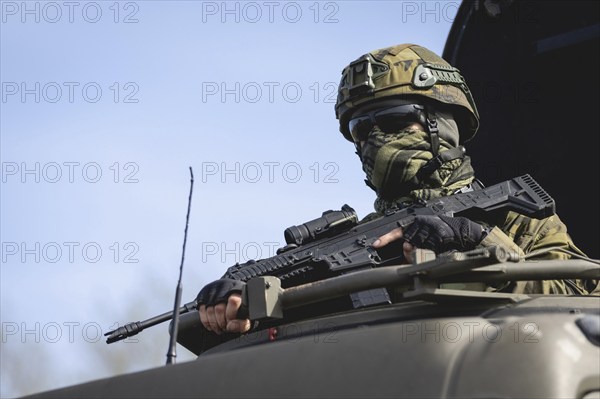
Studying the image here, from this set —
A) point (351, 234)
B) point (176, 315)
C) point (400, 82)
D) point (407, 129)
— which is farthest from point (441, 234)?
point (400, 82)

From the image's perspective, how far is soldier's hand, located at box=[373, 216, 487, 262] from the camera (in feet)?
15.1

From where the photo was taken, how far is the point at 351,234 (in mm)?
5328

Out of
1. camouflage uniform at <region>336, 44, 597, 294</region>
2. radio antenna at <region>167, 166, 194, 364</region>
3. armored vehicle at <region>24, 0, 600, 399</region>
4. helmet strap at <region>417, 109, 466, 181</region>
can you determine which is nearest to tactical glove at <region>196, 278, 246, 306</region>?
armored vehicle at <region>24, 0, 600, 399</region>

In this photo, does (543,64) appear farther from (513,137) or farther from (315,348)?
(315,348)

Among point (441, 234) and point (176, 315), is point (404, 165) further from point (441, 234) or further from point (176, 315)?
point (176, 315)

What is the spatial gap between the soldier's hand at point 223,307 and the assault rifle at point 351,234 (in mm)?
477

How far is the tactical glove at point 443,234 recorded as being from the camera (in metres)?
4.61

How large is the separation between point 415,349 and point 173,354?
44.8 inches

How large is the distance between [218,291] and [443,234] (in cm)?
88

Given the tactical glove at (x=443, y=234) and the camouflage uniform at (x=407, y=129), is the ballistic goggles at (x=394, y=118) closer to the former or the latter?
the camouflage uniform at (x=407, y=129)

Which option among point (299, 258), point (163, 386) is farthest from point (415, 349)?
point (299, 258)

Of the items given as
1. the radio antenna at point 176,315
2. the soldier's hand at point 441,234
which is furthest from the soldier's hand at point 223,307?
the soldier's hand at point 441,234

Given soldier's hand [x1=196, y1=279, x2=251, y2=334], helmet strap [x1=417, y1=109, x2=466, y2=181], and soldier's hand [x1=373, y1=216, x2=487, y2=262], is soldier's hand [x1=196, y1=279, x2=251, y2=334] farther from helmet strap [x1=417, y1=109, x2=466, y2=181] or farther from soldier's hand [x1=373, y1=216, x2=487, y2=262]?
helmet strap [x1=417, y1=109, x2=466, y2=181]

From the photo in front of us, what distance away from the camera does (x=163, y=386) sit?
11.5 ft
